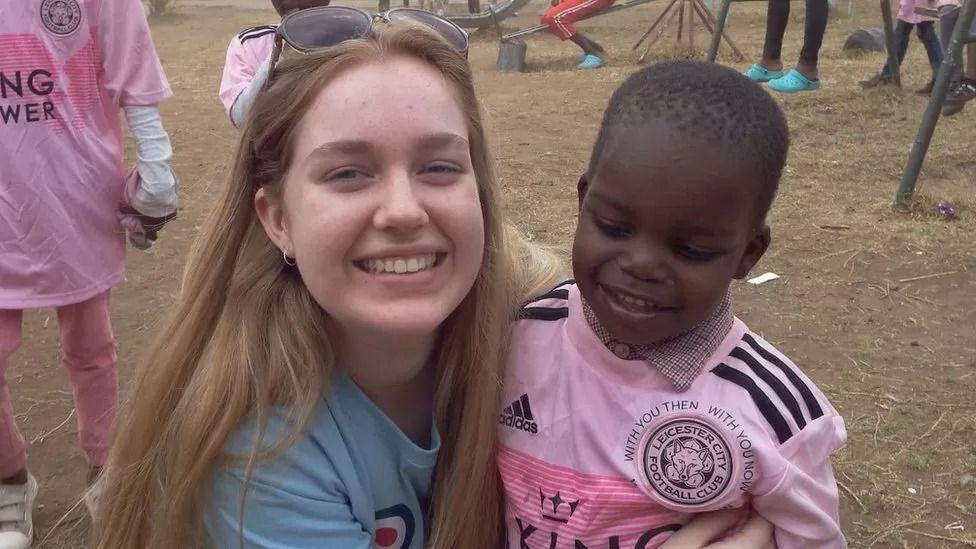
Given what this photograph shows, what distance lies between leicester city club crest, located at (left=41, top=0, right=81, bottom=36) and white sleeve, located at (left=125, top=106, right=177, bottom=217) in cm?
30

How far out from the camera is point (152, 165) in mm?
2646

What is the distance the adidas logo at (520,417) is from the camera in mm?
1620

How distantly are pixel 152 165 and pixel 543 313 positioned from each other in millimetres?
1467

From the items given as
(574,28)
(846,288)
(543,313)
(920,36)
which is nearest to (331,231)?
(543,313)

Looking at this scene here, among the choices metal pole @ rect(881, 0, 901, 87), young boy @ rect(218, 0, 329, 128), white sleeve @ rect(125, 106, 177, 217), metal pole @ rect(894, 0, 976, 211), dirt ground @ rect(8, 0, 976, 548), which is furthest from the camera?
metal pole @ rect(881, 0, 901, 87)

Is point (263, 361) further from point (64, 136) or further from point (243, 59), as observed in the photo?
point (243, 59)

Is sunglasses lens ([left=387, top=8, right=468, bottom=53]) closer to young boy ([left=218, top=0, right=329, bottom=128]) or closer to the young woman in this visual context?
the young woman

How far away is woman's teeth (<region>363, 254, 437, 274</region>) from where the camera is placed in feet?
4.83

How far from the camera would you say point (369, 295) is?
1479 millimetres

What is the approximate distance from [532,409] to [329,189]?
0.54m

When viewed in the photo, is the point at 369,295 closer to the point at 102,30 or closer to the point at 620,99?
the point at 620,99

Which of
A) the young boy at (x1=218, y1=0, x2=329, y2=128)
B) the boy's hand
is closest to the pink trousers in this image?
the boy's hand

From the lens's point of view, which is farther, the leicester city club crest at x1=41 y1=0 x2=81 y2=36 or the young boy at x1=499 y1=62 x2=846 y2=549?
the leicester city club crest at x1=41 y1=0 x2=81 y2=36

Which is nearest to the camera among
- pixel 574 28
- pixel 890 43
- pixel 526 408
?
pixel 526 408
